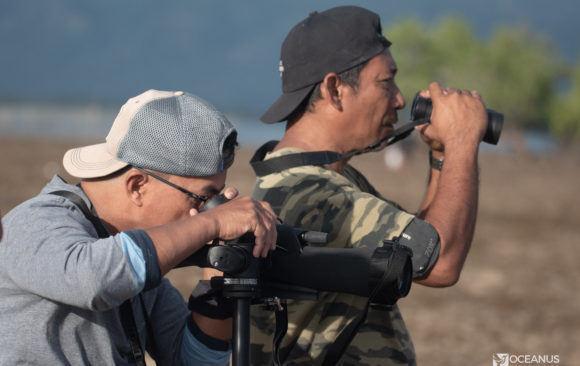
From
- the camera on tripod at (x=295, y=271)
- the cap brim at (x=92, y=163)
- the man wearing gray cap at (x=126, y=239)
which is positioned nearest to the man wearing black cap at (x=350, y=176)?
the camera on tripod at (x=295, y=271)

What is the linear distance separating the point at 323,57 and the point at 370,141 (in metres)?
0.39

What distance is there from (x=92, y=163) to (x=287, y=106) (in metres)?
1.05

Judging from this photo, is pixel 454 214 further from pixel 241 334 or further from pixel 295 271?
pixel 241 334

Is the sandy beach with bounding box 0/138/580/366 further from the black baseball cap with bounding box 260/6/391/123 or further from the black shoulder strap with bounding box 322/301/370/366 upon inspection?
the black shoulder strap with bounding box 322/301/370/366

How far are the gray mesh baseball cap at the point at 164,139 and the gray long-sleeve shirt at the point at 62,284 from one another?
14 cm

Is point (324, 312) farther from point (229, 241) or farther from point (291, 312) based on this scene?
point (229, 241)

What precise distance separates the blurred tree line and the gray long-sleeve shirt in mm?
56526

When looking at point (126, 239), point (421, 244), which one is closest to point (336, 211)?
point (421, 244)

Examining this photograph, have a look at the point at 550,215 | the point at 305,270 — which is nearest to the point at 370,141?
the point at 305,270

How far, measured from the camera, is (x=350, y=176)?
312 centimetres

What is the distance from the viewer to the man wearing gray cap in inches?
73.3

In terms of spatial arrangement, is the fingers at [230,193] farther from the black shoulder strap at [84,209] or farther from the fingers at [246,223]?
the black shoulder strap at [84,209]

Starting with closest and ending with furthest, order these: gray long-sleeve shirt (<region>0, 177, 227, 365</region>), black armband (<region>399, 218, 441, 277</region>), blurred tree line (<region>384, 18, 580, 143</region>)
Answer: gray long-sleeve shirt (<region>0, 177, 227, 365</region>) → black armband (<region>399, 218, 441, 277</region>) → blurred tree line (<region>384, 18, 580, 143</region>)

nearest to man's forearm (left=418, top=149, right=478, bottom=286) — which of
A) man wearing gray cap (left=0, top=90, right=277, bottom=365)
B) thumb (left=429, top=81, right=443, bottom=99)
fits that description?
thumb (left=429, top=81, right=443, bottom=99)
